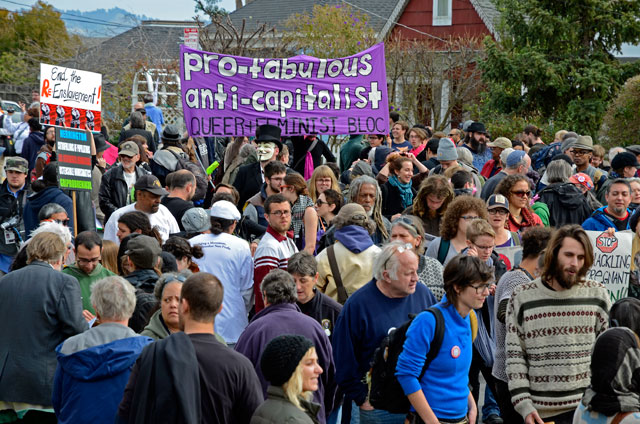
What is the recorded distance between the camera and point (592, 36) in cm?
2366

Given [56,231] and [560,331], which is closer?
[560,331]

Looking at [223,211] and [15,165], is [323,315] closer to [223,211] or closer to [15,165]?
[223,211]

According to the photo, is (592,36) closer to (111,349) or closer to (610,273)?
(610,273)

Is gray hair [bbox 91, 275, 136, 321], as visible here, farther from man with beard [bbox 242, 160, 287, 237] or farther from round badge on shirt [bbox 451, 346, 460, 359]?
man with beard [bbox 242, 160, 287, 237]

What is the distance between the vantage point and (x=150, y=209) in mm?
8641

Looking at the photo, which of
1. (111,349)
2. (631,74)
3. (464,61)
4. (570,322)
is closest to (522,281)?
(570,322)

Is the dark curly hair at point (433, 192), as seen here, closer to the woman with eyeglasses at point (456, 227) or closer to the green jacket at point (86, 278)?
the woman with eyeglasses at point (456, 227)

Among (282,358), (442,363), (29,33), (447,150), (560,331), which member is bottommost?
(442,363)

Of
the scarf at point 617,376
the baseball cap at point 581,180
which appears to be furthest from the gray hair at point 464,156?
the scarf at point 617,376

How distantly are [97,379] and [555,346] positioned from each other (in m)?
2.77

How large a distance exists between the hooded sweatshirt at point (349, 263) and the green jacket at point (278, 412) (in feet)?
8.64

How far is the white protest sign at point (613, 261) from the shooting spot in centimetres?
734

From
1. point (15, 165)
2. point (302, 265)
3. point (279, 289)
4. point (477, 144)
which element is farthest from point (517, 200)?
point (15, 165)

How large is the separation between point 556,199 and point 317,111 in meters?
3.76
